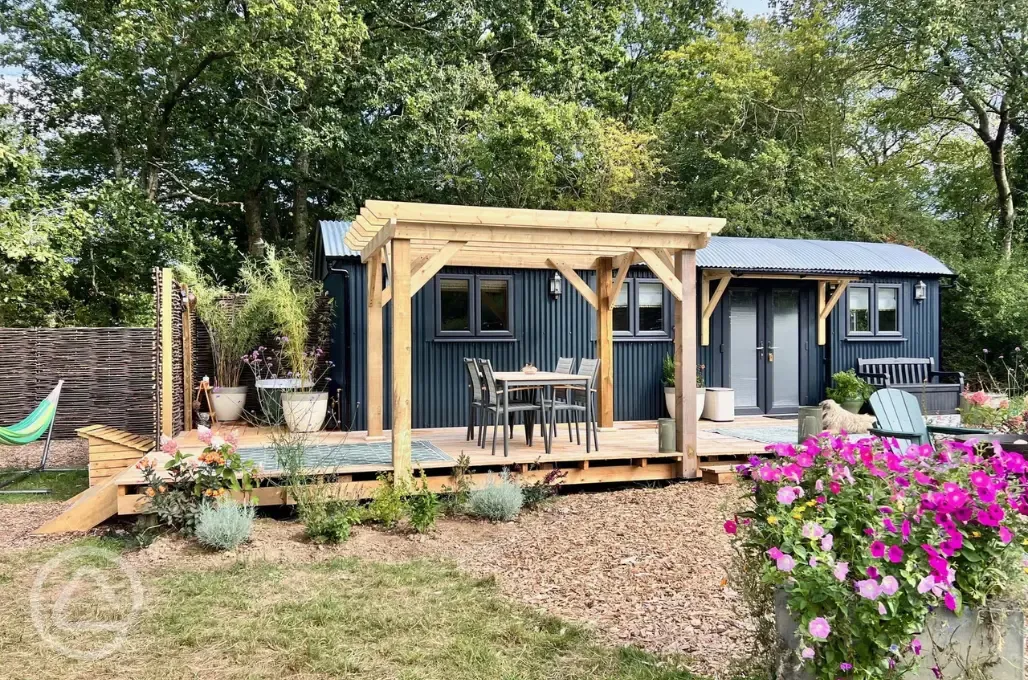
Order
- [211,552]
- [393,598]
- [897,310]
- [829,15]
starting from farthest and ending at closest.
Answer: [829,15] → [897,310] → [211,552] → [393,598]

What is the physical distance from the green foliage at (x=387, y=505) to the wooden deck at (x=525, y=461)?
0.28 m

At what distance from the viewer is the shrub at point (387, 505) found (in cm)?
525

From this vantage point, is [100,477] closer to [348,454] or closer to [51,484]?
[51,484]

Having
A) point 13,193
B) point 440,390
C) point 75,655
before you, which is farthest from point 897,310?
point 13,193

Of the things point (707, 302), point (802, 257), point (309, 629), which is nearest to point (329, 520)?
point (309, 629)

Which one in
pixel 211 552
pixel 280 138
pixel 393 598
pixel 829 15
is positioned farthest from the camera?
pixel 829 15

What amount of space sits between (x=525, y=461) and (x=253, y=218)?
12.0 meters

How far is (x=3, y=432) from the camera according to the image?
610cm

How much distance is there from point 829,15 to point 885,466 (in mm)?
17674

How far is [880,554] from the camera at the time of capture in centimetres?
207

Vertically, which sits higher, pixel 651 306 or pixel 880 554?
pixel 651 306

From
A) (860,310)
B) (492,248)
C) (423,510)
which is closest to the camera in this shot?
(423,510)

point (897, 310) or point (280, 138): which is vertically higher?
point (280, 138)

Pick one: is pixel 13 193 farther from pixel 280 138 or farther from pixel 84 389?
pixel 280 138
